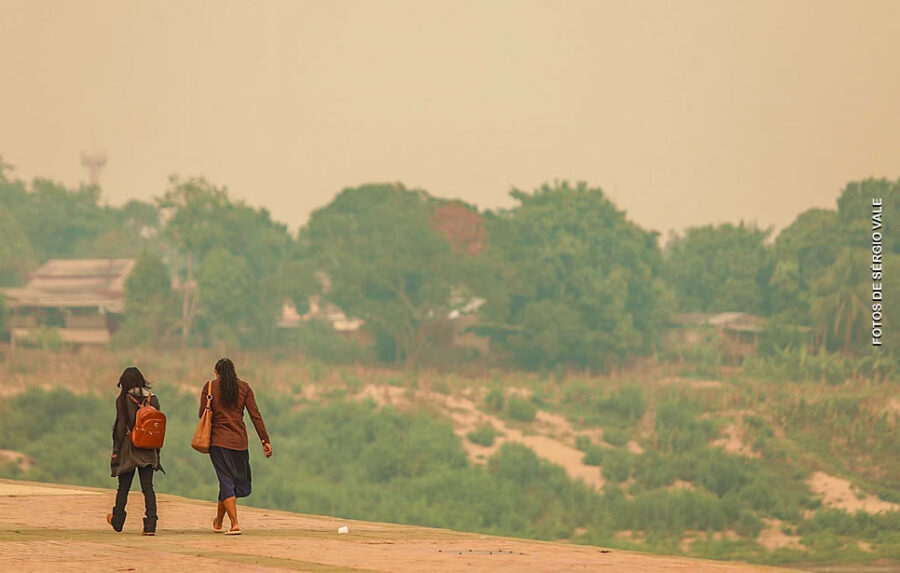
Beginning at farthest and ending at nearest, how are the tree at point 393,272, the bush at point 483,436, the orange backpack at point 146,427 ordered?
1. the tree at point 393,272
2. the bush at point 483,436
3. the orange backpack at point 146,427

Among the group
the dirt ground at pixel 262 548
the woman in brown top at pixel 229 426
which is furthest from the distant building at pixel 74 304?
the woman in brown top at pixel 229 426

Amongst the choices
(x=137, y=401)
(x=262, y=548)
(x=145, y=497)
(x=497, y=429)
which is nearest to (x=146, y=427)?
(x=137, y=401)

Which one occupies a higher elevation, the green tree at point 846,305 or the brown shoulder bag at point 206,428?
the green tree at point 846,305

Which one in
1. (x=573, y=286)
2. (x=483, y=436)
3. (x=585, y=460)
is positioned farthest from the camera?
(x=573, y=286)

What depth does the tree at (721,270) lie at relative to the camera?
68.8 metres

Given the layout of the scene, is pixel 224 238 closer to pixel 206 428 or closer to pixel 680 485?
pixel 680 485

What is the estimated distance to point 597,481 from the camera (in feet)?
169

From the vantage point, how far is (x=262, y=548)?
13508mm

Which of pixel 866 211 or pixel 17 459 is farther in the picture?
pixel 866 211

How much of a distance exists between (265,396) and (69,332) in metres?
12.8

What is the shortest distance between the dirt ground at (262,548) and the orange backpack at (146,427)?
3.05ft

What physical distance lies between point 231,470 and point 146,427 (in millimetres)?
918

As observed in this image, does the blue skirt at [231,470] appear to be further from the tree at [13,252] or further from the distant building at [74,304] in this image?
the tree at [13,252]

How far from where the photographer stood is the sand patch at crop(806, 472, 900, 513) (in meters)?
50.0
